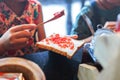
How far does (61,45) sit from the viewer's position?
A: 3.07 feet

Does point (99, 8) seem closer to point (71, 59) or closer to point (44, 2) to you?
point (71, 59)

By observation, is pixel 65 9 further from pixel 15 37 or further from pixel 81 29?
pixel 15 37

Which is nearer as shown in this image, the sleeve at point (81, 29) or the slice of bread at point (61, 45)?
the slice of bread at point (61, 45)

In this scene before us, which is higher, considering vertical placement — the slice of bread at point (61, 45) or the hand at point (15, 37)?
the hand at point (15, 37)

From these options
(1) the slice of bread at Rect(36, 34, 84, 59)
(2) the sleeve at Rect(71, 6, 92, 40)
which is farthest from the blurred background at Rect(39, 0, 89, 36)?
(1) the slice of bread at Rect(36, 34, 84, 59)

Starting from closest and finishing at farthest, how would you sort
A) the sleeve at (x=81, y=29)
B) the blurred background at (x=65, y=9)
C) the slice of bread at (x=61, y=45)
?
the slice of bread at (x=61, y=45) < the sleeve at (x=81, y=29) < the blurred background at (x=65, y=9)

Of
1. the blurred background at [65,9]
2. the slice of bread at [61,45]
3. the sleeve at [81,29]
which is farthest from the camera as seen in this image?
the blurred background at [65,9]

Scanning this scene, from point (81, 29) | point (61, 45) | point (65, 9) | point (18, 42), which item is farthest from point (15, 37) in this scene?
point (65, 9)

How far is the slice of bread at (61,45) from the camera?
899mm

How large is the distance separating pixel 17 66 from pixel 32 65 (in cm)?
5

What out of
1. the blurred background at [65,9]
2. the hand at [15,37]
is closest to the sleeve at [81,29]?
the hand at [15,37]

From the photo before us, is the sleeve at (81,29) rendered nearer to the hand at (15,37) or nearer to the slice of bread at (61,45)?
the slice of bread at (61,45)

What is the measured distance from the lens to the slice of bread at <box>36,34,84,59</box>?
0.90 metres

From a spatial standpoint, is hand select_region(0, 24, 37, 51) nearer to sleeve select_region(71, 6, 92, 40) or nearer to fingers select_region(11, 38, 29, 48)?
fingers select_region(11, 38, 29, 48)
